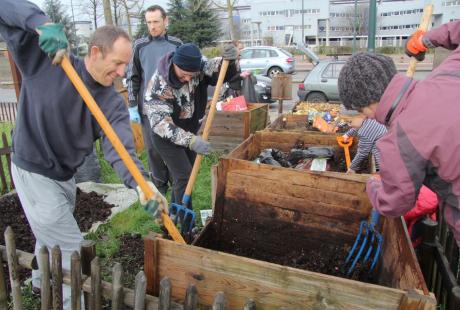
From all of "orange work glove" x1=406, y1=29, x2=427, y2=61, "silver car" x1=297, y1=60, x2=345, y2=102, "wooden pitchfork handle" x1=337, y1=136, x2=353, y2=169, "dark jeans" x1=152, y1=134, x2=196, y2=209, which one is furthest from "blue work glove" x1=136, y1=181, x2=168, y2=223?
"silver car" x1=297, y1=60, x2=345, y2=102

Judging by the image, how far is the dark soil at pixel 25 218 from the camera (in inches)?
145

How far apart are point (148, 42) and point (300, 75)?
20.0 meters

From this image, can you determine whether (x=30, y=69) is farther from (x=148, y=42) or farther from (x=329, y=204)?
(x=148, y=42)

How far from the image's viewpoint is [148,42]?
4594mm

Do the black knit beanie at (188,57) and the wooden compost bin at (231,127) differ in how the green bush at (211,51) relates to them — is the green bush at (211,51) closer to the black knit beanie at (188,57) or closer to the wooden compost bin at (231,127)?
the wooden compost bin at (231,127)

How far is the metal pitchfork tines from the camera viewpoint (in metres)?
2.41

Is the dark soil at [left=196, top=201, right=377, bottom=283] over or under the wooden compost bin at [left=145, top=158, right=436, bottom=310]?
under

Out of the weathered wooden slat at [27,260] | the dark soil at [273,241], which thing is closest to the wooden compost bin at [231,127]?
the dark soil at [273,241]

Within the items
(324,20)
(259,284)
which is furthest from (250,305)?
(324,20)

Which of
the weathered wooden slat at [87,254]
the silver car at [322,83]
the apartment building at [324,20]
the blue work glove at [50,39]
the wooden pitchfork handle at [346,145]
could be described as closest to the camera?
the blue work glove at [50,39]

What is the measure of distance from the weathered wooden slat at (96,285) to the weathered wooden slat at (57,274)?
239 mm

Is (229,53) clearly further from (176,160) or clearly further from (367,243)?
(367,243)

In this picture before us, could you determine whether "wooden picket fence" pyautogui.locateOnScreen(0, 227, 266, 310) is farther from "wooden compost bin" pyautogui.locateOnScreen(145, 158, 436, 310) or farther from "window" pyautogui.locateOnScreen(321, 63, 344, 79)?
"window" pyautogui.locateOnScreen(321, 63, 344, 79)

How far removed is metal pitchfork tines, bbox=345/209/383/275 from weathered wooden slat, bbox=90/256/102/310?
144 centimetres
